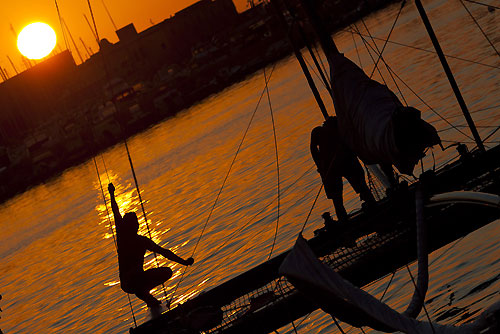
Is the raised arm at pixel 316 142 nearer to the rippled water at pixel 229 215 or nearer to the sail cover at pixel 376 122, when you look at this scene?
the sail cover at pixel 376 122

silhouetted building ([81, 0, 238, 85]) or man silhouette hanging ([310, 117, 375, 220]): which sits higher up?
silhouetted building ([81, 0, 238, 85])

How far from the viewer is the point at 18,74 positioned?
169 meters

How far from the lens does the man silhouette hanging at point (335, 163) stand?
14.9m

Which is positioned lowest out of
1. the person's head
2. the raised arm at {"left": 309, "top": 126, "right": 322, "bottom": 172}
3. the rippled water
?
the rippled water

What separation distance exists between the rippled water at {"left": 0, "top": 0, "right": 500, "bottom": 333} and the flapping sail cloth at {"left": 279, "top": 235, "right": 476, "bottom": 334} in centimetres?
471

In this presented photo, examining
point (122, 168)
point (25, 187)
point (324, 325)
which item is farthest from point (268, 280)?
point (25, 187)

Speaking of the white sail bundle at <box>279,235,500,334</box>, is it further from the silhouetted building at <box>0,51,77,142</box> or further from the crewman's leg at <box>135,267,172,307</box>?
the silhouetted building at <box>0,51,77,142</box>

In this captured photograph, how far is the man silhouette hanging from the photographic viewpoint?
48.8 ft

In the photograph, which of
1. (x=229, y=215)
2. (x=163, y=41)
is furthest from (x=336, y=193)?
(x=163, y=41)

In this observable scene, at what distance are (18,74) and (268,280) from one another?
16490cm

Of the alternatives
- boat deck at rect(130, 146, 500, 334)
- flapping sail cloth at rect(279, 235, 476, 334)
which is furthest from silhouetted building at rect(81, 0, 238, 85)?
flapping sail cloth at rect(279, 235, 476, 334)

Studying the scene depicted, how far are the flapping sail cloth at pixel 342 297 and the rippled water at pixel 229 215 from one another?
4712mm

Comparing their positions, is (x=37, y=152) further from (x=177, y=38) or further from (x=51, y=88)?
(x=177, y=38)

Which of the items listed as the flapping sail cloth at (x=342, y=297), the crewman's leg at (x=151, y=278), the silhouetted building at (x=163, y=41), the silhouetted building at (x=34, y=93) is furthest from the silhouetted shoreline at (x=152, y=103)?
the flapping sail cloth at (x=342, y=297)
